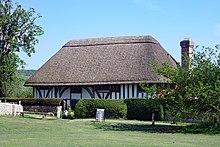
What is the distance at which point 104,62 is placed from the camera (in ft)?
145

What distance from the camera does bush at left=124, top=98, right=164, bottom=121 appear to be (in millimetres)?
36600

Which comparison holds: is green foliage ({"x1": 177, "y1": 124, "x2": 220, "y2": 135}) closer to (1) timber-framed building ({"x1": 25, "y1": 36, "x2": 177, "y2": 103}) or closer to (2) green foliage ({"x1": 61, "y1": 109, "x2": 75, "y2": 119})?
(1) timber-framed building ({"x1": 25, "y1": 36, "x2": 177, "y2": 103})

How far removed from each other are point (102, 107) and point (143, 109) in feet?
11.0

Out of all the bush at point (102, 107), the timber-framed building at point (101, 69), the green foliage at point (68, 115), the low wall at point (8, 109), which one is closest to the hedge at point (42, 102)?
the green foliage at point (68, 115)

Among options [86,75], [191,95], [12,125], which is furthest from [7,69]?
[191,95]

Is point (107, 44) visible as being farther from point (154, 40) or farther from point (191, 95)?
point (191, 95)

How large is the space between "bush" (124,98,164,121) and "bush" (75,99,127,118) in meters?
0.70

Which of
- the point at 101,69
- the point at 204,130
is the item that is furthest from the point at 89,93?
the point at 204,130

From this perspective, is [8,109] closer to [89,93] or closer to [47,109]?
[47,109]

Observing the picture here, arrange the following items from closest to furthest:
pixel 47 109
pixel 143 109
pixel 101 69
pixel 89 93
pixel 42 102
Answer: pixel 143 109
pixel 47 109
pixel 42 102
pixel 89 93
pixel 101 69

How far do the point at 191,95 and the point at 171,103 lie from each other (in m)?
1.61

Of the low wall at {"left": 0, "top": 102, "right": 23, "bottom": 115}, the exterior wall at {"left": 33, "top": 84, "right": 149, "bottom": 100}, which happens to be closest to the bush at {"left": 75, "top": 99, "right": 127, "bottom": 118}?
the exterior wall at {"left": 33, "top": 84, "right": 149, "bottom": 100}

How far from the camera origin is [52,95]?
4488 cm

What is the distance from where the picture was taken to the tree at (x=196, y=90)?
25116 millimetres
